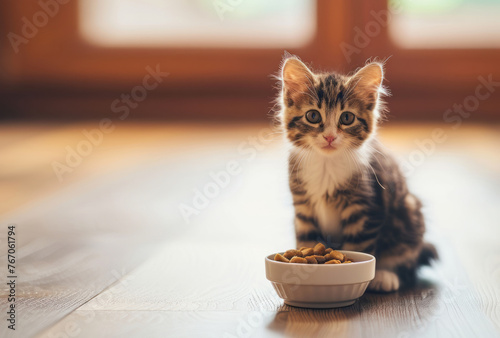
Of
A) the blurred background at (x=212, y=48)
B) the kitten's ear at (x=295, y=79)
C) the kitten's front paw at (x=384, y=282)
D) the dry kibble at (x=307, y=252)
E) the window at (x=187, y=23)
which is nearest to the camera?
the dry kibble at (x=307, y=252)

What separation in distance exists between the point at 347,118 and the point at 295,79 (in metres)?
0.15

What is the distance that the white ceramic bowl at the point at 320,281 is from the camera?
118 centimetres

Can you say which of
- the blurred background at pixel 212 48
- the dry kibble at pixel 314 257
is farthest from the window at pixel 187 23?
the dry kibble at pixel 314 257

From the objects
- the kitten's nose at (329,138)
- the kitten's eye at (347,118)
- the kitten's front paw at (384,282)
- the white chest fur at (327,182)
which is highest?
the kitten's eye at (347,118)

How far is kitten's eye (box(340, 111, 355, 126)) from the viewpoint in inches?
56.6

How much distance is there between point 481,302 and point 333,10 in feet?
10.8

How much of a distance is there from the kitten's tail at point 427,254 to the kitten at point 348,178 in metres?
0.01

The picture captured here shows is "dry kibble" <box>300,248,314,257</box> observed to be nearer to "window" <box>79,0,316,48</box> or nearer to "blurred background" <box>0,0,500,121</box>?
"blurred background" <box>0,0,500,121</box>

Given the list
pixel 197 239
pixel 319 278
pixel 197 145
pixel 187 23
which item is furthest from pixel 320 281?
pixel 187 23

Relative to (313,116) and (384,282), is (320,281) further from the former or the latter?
(313,116)

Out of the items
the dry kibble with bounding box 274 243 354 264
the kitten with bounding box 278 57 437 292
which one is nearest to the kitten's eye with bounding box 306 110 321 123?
the kitten with bounding box 278 57 437 292

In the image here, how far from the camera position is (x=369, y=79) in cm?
148

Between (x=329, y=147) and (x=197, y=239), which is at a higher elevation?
(x=329, y=147)

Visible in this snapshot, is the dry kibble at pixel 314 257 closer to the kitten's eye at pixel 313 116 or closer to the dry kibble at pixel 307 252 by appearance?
the dry kibble at pixel 307 252
